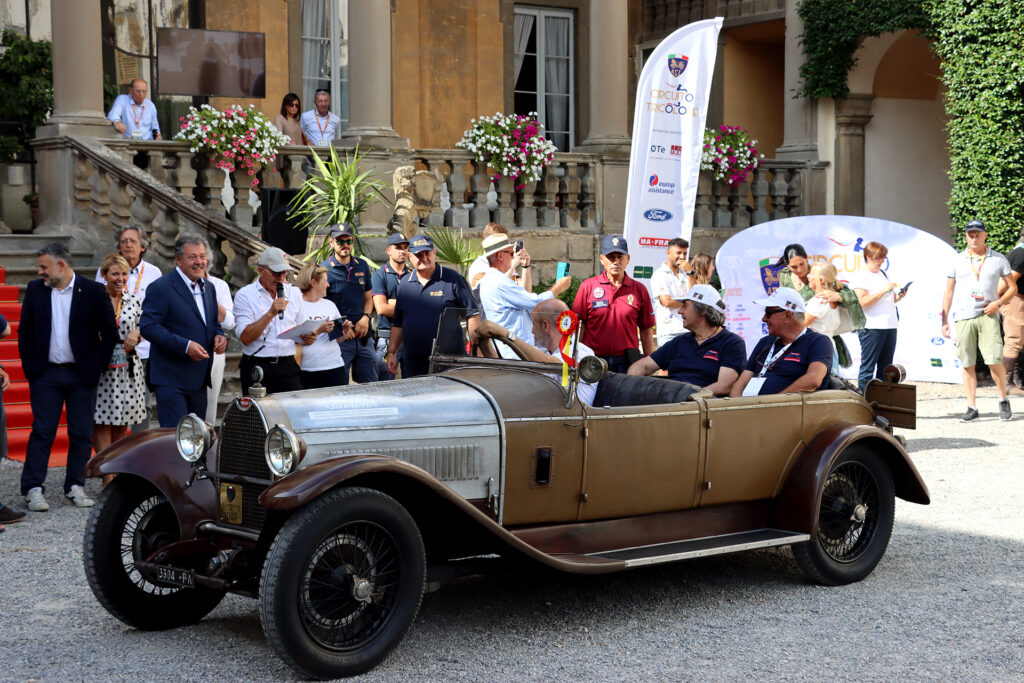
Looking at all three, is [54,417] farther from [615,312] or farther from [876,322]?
[876,322]

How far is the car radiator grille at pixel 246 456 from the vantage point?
5238 mm

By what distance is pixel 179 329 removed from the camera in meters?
8.12

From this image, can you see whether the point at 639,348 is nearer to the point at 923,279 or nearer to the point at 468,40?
the point at 923,279

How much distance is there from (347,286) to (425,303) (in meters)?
1.30

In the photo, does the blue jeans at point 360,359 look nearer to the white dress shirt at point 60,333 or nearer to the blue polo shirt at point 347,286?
the blue polo shirt at point 347,286

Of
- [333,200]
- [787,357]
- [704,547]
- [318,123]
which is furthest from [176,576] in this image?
[318,123]

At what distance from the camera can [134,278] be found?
9.32 m

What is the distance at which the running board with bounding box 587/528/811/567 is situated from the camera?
584cm

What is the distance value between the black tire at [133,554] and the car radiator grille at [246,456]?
0.51m

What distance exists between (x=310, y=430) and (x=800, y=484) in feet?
8.59

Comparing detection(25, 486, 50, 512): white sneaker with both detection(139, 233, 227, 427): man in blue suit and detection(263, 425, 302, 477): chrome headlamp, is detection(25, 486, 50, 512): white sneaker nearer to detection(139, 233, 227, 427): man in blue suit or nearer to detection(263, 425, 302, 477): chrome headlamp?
detection(139, 233, 227, 427): man in blue suit

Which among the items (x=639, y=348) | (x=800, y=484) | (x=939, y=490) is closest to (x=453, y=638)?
(x=800, y=484)

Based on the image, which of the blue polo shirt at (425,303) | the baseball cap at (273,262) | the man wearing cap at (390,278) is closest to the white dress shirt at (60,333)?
the baseball cap at (273,262)

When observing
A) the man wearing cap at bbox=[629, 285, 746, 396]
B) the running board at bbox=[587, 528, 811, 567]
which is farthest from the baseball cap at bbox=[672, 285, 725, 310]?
the running board at bbox=[587, 528, 811, 567]
